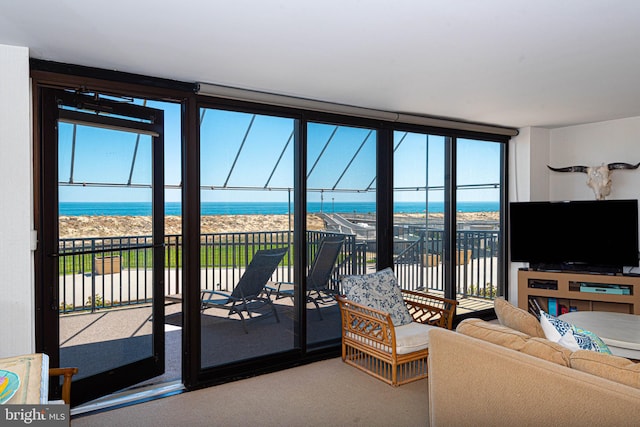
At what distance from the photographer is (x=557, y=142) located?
5703mm

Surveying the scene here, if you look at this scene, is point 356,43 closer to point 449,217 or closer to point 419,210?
point 419,210

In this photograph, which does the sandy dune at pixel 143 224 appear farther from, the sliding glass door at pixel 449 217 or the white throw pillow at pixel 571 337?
the white throw pillow at pixel 571 337

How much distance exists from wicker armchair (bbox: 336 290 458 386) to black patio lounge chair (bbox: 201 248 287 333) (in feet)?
2.14

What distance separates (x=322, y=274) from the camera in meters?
4.25

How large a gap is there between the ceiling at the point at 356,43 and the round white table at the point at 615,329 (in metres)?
1.86

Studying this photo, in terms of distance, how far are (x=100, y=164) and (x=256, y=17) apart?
5.54 ft

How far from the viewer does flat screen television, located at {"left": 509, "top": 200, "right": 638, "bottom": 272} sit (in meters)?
4.79

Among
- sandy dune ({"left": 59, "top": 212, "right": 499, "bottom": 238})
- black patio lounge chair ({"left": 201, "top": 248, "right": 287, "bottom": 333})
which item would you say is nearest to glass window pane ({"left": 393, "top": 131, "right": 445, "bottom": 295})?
sandy dune ({"left": 59, "top": 212, "right": 499, "bottom": 238})

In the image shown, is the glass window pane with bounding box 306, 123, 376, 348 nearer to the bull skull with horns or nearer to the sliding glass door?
the sliding glass door

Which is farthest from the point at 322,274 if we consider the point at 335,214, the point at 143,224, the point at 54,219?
the point at 54,219

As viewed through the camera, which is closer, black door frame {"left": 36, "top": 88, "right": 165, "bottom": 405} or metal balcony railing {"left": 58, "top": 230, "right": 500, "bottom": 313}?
black door frame {"left": 36, "top": 88, "right": 165, "bottom": 405}

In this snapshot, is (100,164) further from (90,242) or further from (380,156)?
(380,156)

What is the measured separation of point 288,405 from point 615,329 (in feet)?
8.04

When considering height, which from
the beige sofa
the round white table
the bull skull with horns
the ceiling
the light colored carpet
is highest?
the ceiling
